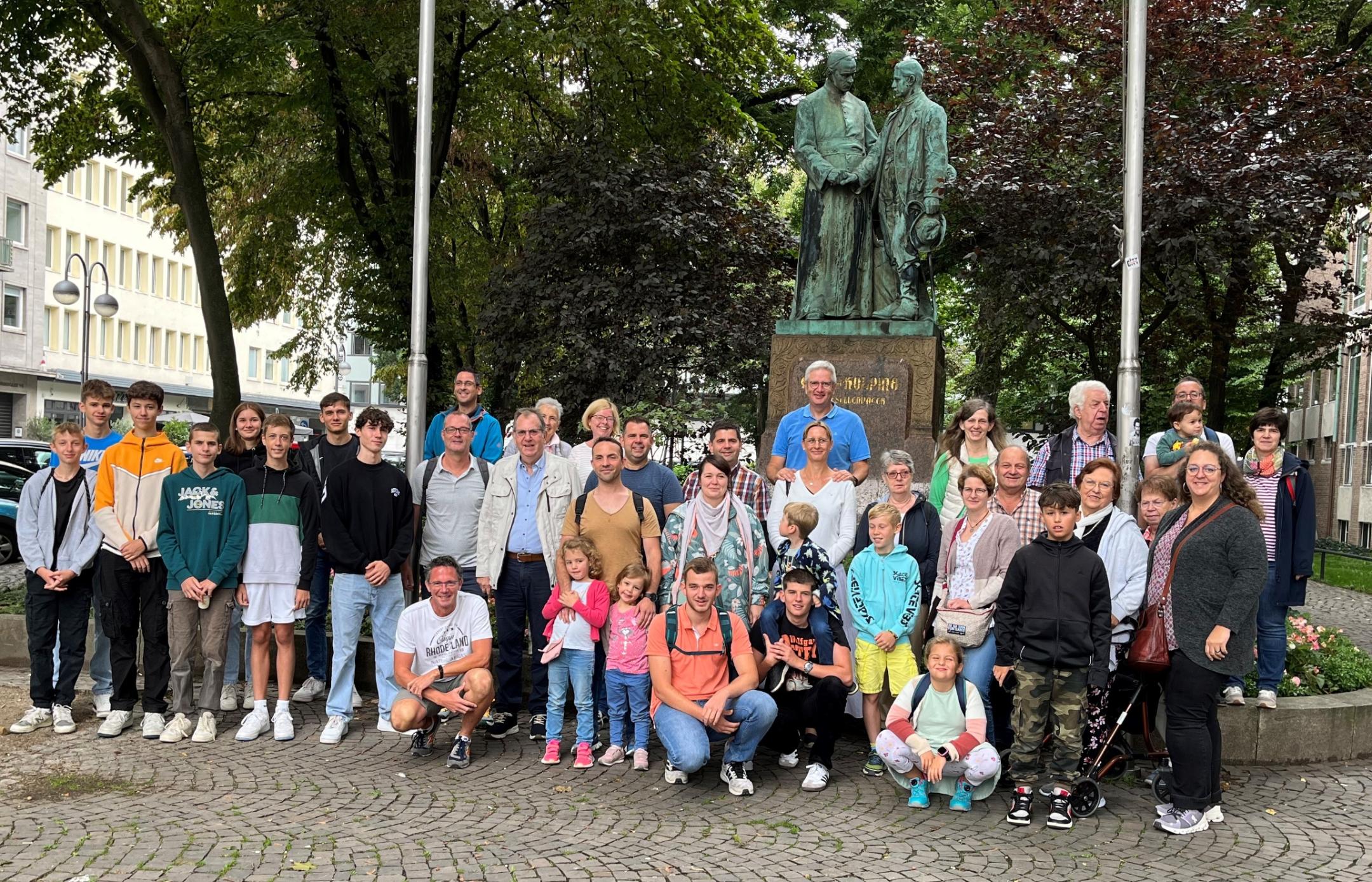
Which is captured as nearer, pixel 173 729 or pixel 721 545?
pixel 721 545

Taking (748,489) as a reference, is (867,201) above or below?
above

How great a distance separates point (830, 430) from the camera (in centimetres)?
819

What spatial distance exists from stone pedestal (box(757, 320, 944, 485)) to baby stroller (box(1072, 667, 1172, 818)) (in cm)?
363

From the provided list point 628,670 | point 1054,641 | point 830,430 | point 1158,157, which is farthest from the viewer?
point 1158,157

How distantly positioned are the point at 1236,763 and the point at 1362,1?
17324mm

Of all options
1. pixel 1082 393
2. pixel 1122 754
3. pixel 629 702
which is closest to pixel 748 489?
pixel 629 702

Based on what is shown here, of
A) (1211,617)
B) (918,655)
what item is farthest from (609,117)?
(1211,617)

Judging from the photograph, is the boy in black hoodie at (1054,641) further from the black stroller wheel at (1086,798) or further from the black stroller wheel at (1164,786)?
the black stroller wheel at (1164,786)

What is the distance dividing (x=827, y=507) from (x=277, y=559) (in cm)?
324

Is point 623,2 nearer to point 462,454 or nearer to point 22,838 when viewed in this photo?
point 462,454

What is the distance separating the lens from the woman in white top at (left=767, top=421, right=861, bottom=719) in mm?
7285

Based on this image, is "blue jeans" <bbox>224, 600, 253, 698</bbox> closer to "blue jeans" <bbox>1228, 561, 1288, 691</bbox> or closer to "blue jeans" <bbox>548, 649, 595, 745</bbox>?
"blue jeans" <bbox>548, 649, 595, 745</bbox>

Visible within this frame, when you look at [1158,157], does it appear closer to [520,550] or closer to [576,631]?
[520,550]

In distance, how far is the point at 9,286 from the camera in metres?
43.9
